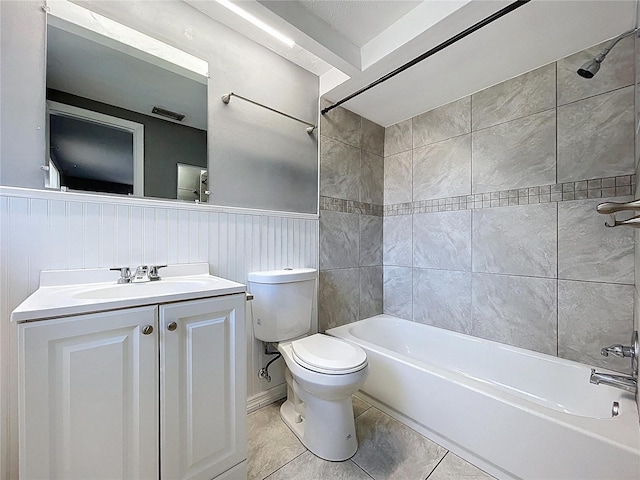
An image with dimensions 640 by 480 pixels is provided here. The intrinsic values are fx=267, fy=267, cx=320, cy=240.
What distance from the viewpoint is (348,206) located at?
2266 mm

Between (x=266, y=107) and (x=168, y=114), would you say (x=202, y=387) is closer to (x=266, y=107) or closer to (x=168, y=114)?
(x=168, y=114)

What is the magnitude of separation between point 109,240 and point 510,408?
1948 mm

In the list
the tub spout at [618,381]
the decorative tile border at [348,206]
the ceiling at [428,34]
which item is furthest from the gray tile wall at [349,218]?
the tub spout at [618,381]

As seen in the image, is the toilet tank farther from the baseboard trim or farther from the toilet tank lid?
the baseboard trim

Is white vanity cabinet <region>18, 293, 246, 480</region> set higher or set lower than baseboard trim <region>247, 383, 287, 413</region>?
higher

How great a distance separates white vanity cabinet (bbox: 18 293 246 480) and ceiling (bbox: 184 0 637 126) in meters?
1.45

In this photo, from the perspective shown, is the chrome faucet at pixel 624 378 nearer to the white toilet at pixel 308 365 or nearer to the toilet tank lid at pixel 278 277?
the white toilet at pixel 308 365

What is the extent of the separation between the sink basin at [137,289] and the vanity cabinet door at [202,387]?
15 centimetres

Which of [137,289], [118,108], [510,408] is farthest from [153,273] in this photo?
[510,408]

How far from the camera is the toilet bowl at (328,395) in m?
1.25

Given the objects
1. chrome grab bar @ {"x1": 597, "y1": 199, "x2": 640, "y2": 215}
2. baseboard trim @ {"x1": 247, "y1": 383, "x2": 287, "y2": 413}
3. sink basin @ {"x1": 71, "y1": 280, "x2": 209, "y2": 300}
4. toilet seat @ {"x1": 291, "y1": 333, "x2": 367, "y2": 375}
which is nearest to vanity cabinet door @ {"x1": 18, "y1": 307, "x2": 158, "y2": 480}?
sink basin @ {"x1": 71, "y1": 280, "x2": 209, "y2": 300}

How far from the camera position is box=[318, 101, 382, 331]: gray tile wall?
6.95 ft

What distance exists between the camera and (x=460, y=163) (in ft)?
6.73

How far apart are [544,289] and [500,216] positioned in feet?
1.72
